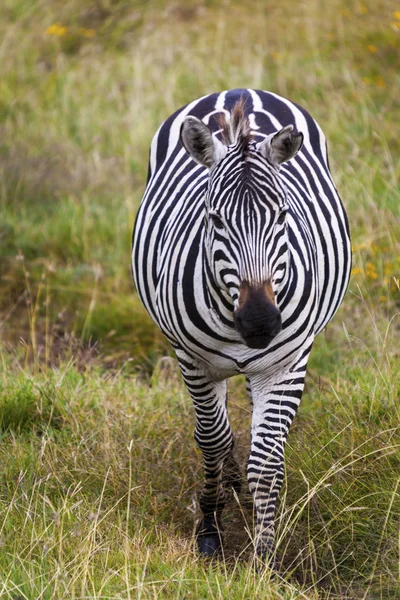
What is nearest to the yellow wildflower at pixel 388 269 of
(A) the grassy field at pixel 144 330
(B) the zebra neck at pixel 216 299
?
(A) the grassy field at pixel 144 330

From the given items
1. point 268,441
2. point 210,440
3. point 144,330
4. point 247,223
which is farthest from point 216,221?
point 144,330

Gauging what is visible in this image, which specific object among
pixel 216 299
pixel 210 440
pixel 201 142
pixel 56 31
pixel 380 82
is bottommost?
pixel 210 440

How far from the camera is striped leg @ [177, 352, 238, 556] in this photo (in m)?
4.29

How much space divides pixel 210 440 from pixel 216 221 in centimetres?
124

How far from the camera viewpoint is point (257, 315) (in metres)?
3.32

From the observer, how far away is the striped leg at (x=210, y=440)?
4285mm

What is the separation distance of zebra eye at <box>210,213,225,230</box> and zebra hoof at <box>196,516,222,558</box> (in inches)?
55.3

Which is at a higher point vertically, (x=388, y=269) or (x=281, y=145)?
(x=281, y=145)

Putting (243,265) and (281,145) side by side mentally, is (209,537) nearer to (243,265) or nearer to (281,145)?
(243,265)

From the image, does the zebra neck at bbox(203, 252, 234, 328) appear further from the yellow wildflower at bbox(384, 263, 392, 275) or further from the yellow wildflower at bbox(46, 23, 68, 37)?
the yellow wildflower at bbox(46, 23, 68, 37)

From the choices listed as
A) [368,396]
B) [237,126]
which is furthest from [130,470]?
[237,126]

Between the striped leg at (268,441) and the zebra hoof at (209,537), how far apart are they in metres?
0.31

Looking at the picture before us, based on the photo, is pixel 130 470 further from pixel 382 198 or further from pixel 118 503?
pixel 382 198

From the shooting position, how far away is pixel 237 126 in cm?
381
